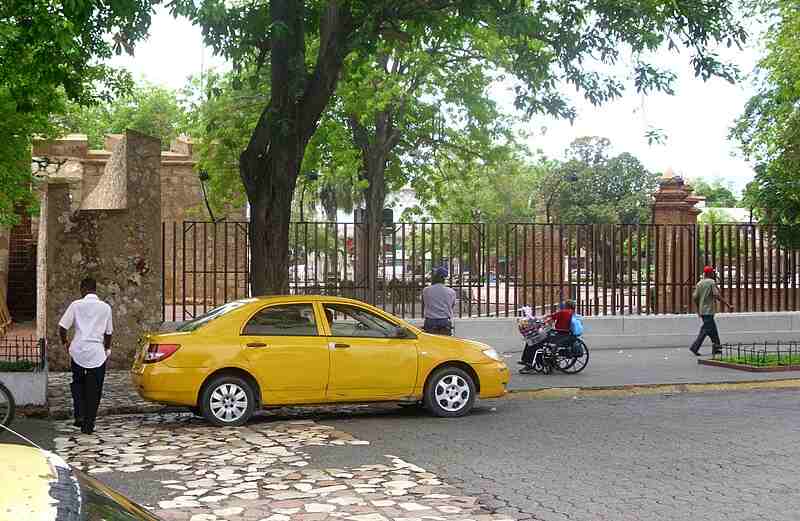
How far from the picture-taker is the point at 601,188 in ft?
217

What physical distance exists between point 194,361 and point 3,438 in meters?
2.63

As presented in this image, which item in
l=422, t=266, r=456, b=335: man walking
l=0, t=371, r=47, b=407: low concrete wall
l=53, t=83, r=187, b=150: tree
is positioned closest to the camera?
l=0, t=371, r=47, b=407: low concrete wall

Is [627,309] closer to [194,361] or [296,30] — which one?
[296,30]

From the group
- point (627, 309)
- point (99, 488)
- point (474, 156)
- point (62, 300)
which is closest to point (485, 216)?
point (474, 156)

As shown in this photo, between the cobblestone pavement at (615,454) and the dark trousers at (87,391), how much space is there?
105 inches

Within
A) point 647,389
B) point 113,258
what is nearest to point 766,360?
point 647,389

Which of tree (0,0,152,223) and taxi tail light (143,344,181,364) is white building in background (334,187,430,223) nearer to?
tree (0,0,152,223)

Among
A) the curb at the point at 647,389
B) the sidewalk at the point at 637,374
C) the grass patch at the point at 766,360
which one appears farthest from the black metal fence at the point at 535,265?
the curb at the point at 647,389

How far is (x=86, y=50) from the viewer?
48.7ft

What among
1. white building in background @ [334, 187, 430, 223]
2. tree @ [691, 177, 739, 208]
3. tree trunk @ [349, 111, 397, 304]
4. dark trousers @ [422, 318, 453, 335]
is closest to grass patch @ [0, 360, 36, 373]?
dark trousers @ [422, 318, 453, 335]

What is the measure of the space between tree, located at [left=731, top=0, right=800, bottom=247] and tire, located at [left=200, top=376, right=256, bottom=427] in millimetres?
13559

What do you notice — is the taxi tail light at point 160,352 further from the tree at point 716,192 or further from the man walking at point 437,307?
the tree at point 716,192

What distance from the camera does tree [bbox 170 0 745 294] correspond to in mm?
14227

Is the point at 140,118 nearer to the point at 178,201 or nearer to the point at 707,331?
the point at 178,201
